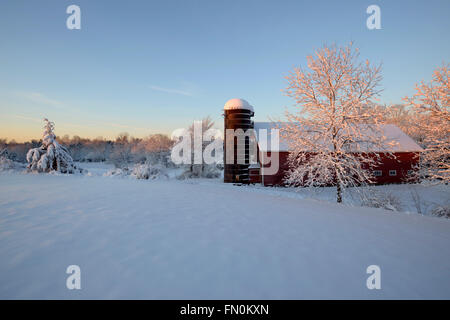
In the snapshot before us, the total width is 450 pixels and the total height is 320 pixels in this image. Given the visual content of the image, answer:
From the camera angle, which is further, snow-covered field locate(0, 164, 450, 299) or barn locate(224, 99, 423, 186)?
barn locate(224, 99, 423, 186)

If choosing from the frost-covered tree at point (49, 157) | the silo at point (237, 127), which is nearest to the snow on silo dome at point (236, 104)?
the silo at point (237, 127)

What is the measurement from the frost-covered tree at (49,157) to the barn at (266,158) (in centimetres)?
1546

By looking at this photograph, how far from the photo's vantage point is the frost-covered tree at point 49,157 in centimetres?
1700

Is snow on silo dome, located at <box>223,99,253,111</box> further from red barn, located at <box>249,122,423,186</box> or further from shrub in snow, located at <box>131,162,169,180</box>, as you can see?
shrub in snow, located at <box>131,162,169,180</box>

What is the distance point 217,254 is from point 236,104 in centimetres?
1549

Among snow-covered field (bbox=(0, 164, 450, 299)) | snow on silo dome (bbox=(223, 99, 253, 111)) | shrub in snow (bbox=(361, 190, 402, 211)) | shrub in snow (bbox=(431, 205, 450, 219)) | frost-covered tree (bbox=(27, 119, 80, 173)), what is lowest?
shrub in snow (bbox=(431, 205, 450, 219))

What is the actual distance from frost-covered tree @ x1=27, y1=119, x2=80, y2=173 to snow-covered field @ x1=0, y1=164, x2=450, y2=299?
15.6m

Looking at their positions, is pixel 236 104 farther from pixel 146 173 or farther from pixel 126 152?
pixel 126 152

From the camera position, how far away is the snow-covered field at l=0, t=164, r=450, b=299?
92.1 inches

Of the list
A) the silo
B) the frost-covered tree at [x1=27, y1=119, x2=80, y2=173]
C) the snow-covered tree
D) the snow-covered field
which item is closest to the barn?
the silo

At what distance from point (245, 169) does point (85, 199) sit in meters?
12.6

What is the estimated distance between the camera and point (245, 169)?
1730 cm

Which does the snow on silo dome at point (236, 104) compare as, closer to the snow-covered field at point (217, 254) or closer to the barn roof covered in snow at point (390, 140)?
the barn roof covered in snow at point (390, 140)
